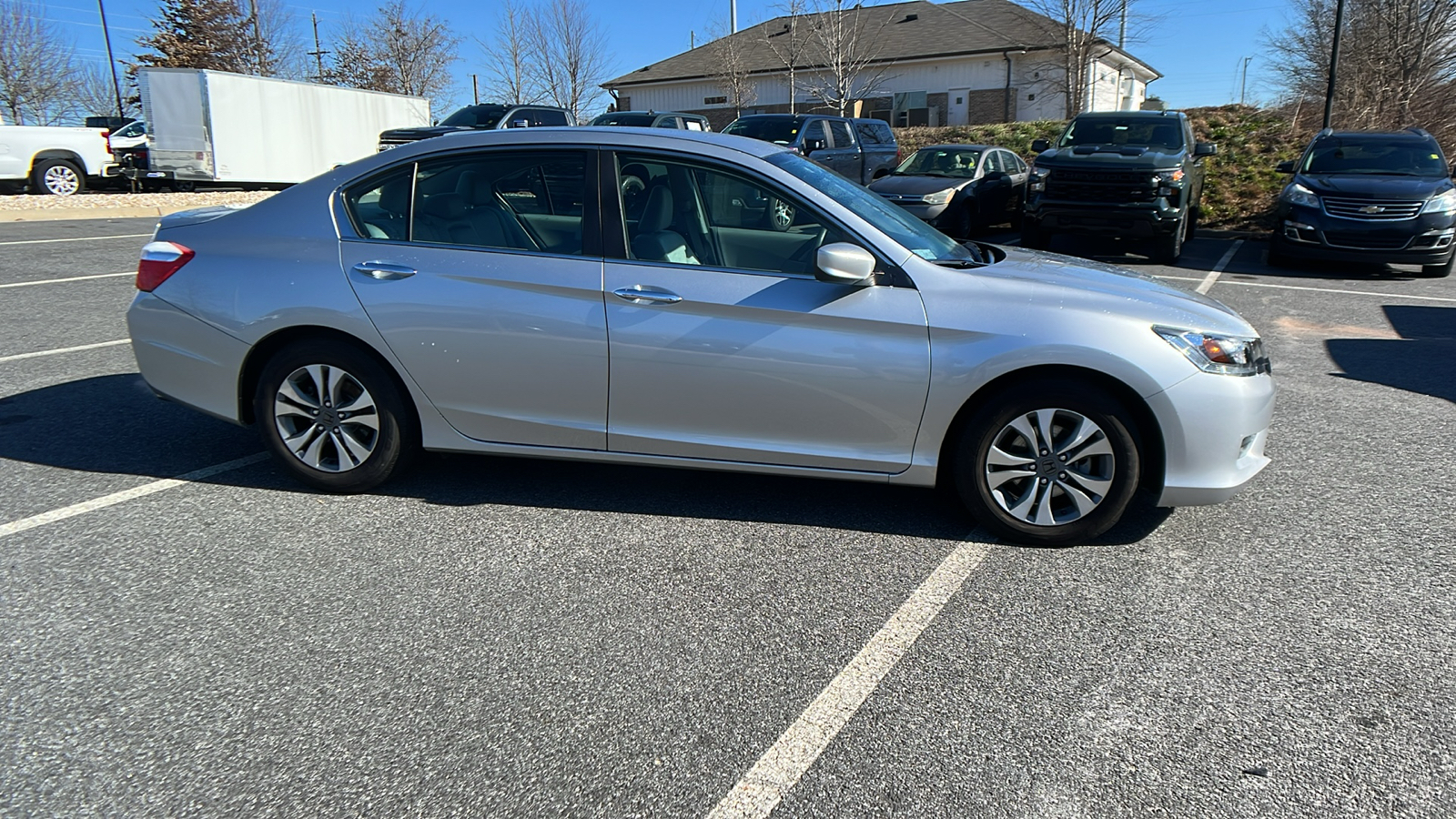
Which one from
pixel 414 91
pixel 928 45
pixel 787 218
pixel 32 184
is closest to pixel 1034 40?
pixel 928 45

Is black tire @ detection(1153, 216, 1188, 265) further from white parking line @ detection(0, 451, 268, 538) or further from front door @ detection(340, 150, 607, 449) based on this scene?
white parking line @ detection(0, 451, 268, 538)

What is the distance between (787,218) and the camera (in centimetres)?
419

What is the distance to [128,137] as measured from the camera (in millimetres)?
25250

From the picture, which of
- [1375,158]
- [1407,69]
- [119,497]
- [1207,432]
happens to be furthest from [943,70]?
[119,497]

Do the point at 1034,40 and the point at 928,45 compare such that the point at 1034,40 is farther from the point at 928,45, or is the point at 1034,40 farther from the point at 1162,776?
the point at 1162,776

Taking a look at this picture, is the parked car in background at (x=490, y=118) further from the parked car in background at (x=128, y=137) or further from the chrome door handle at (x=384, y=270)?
the chrome door handle at (x=384, y=270)

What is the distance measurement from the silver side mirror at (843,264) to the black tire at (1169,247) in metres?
10.8

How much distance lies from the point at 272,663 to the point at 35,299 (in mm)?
7984

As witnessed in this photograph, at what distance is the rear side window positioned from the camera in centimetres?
443

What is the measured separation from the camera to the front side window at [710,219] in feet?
13.6

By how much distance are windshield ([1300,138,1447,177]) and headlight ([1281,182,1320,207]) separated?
67 centimetres

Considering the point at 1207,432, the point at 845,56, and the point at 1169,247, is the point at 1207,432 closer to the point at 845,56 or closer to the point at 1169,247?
the point at 1169,247

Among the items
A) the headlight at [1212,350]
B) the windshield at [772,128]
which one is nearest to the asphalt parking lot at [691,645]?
the headlight at [1212,350]

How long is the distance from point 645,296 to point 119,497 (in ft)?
8.66
